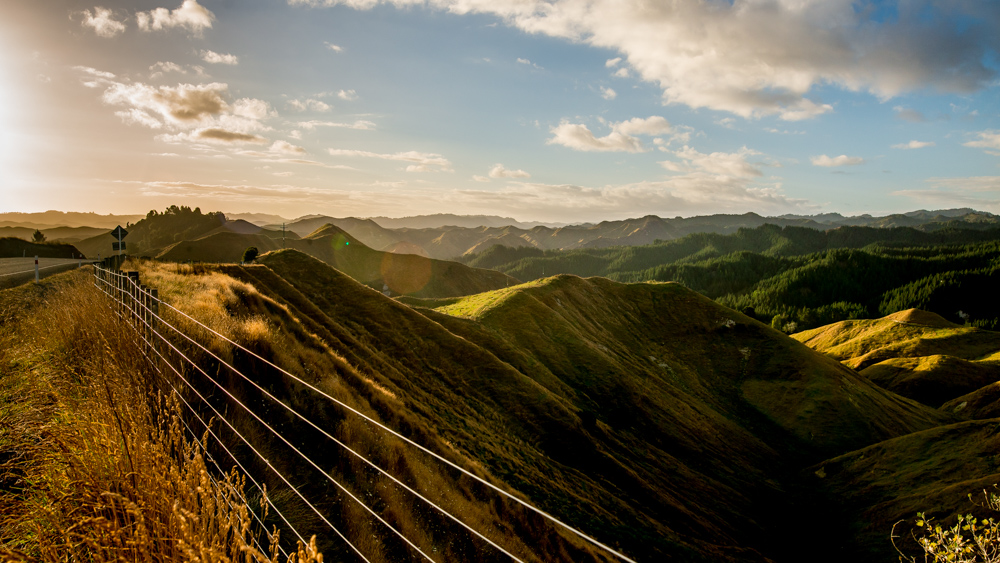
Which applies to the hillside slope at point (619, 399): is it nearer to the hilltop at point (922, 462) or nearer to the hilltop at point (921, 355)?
the hilltop at point (922, 462)

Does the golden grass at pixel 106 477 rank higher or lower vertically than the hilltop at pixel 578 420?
higher

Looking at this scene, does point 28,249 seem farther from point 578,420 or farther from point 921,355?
point 921,355

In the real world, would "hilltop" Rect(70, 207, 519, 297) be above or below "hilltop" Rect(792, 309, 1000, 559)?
above

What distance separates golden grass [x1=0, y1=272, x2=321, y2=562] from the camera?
367cm

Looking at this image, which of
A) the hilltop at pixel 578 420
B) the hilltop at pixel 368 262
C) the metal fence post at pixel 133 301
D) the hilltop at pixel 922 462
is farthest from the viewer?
the hilltop at pixel 368 262

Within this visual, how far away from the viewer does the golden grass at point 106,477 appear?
12.0 feet

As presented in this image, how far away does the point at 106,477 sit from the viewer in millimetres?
4531

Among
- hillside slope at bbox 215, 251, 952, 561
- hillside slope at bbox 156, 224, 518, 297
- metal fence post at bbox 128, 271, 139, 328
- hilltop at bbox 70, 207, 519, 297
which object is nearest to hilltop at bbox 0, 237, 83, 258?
hilltop at bbox 70, 207, 519, 297

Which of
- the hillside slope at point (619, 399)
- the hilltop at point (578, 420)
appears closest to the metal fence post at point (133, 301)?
the hilltop at point (578, 420)

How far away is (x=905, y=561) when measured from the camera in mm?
36188

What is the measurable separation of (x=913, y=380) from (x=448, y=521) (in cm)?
12117

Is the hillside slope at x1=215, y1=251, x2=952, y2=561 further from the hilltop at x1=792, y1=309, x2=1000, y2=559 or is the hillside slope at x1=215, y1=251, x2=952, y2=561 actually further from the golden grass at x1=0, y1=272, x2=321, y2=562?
the golden grass at x1=0, y1=272, x2=321, y2=562

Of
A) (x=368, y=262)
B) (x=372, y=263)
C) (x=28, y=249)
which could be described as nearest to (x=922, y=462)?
(x=372, y=263)

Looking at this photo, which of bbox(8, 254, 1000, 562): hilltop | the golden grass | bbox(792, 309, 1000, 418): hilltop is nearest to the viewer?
the golden grass
